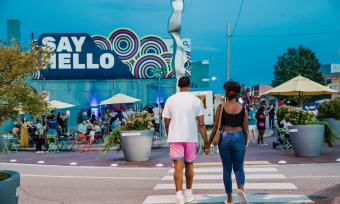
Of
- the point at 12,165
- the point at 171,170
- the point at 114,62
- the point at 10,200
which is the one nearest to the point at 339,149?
the point at 171,170

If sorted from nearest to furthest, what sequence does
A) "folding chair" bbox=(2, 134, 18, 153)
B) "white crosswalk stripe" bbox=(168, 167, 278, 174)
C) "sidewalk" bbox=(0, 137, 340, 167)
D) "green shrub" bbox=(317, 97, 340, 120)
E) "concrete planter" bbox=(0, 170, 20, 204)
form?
1. "concrete planter" bbox=(0, 170, 20, 204)
2. "white crosswalk stripe" bbox=(168, 167, 278, 174)
3. "sidewalk" bbox=(0, 137, 340, 167)
4. "folding chair" bbox=(2, 134, 18, 153)
5. "green shrub" bbox=(317, 97, 340, 120)

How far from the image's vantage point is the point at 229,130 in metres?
6.86

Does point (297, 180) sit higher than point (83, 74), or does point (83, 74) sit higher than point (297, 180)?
point (83, 74)

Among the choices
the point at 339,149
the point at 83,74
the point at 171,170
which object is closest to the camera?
the point at 171,170

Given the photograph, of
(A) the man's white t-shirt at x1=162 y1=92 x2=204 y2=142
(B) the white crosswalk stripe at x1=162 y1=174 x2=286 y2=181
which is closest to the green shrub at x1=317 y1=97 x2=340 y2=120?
(B) the white crosswalk stripe at x1=162 y1=174 x2=286 y2=181

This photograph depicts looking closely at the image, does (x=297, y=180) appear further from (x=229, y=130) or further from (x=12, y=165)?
(x=12, y=165)

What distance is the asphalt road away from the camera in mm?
8414

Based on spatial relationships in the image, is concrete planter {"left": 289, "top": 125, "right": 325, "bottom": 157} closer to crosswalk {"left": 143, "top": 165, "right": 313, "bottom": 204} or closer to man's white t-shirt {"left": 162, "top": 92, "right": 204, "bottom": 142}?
crosswalk {"left": 143, "top": 165, "right": 313, "bottom": 204}

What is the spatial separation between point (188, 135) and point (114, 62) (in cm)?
3007

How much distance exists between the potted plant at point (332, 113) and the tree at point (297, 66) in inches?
2521

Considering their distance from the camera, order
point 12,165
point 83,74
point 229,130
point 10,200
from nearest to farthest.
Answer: point 10,200 → point 229,130 → point 12,165 → point 83,74

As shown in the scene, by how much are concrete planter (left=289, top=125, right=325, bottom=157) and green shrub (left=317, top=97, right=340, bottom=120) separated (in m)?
8.97

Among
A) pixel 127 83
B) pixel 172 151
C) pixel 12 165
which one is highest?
pixel 127 83

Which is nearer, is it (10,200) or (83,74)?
(10,200)
